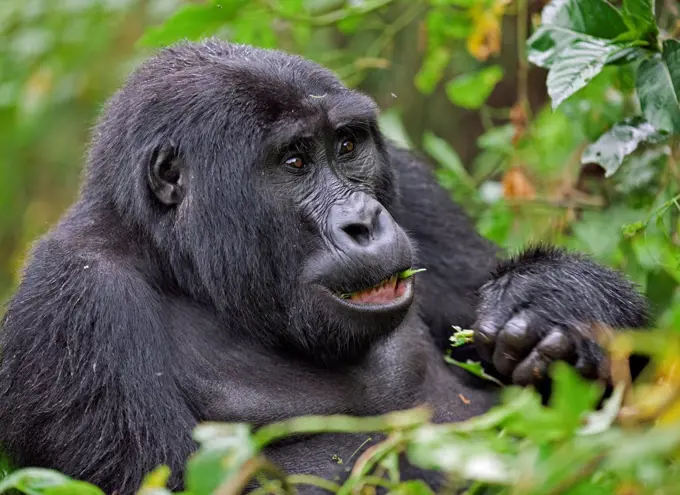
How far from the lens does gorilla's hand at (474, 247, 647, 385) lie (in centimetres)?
318

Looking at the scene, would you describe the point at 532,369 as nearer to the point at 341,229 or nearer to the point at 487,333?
the point at 487,333

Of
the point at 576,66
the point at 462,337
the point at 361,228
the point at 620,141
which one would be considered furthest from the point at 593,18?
the point at 462,337

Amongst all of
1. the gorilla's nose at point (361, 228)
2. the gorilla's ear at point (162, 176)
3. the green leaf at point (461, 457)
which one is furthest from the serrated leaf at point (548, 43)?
the green leaf at point (461, 457)

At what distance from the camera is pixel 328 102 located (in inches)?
143

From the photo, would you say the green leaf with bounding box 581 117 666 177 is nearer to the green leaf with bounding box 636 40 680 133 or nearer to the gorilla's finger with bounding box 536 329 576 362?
the green leaf with bounding box 636 40 680 133

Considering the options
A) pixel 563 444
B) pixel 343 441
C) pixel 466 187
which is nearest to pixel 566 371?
pixel 563 444

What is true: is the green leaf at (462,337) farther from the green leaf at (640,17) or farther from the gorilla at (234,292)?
the green leaf at (640,17)

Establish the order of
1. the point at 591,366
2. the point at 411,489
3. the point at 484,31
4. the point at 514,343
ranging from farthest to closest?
the point at 484,31 → the point at 514,343 → the point at 591,366 → the point at 411,489

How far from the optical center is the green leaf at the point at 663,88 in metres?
3.36

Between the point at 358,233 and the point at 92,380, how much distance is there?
1.02 m

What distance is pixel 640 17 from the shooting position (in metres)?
3.42

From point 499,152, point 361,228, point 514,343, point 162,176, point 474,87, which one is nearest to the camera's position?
point 514,343

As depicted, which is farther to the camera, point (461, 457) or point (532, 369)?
point (532, 369)

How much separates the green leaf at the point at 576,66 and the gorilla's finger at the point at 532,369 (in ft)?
2.89
